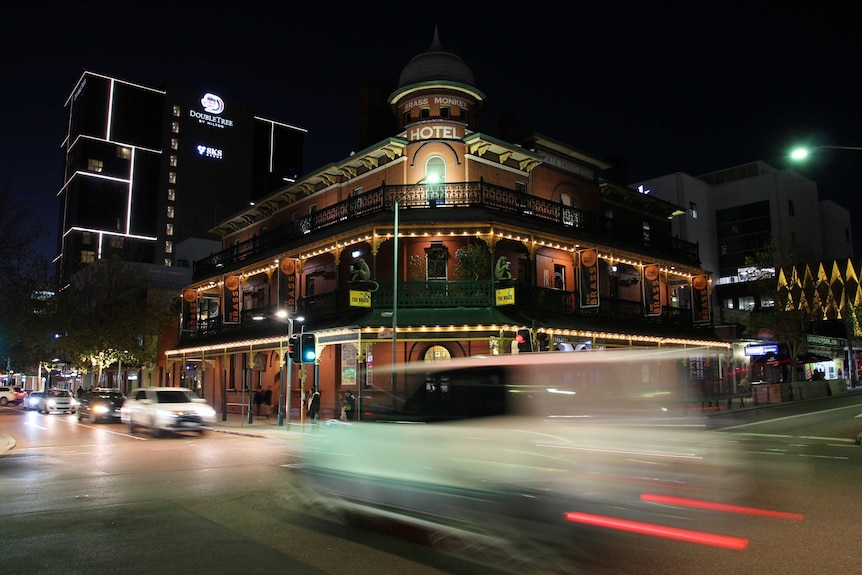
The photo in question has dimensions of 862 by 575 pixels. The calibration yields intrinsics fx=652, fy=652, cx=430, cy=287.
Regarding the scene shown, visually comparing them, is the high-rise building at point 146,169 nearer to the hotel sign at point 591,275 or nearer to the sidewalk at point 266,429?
the sidewalk at point 266,429

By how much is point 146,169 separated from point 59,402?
71.7m

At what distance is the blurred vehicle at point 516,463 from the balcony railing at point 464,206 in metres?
17.1

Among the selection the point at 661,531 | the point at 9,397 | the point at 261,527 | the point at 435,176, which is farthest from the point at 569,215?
the point at 9,397

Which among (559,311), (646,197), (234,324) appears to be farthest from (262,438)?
(646,197)

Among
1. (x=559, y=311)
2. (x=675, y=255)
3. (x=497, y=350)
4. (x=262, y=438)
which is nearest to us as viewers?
(x=262, y=438)

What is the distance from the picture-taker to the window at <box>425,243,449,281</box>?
2712cm

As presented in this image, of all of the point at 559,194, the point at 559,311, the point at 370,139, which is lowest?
the point at 559,311

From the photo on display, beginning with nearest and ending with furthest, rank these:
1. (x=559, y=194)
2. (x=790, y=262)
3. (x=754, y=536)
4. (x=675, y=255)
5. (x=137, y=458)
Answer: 1. (x=754, y=536)
2. (x=137, y=458)
3. (x=559, y=194)
4. (x=675, y=255)
5. (x=790, y=262)

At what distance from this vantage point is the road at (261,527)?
626 cm

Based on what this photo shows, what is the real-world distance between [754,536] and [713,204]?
80.6 m

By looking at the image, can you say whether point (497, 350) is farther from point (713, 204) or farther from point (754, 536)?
point (713, 204)

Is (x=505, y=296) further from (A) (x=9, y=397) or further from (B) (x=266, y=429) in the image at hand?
(A) (x=9, y=397)

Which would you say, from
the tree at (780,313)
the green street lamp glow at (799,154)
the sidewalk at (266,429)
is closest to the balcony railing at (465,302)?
the sidewalk at (266,429)

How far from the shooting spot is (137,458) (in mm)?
15422
